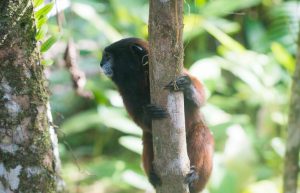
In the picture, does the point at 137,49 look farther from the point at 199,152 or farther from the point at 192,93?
the point at 199,152

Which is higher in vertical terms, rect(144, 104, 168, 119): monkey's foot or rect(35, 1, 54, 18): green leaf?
rect(35, 1, 54, 18): green leaf

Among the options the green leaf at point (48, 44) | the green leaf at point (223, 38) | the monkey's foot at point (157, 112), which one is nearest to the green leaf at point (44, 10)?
the green leaf at point (48, 44)

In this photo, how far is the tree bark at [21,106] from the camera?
250 centimetres

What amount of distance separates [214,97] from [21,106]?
4.21 meters

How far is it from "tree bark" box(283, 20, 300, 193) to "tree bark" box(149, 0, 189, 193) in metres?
1.57

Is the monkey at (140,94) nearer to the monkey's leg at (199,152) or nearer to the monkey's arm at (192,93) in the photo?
the monkey's leg at (199,152)

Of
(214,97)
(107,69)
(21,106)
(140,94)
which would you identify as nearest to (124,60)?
(107,69)

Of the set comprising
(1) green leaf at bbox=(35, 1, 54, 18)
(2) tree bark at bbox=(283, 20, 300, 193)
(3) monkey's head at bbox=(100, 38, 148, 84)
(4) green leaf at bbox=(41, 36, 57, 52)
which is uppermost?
(1) green leaf at bbox=(35, 1, 54, 18)

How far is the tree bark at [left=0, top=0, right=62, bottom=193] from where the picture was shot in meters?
2.50

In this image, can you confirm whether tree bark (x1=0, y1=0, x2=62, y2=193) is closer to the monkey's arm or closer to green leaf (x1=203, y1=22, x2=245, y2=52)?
the monkey's arm

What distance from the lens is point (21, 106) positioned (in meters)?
2.55

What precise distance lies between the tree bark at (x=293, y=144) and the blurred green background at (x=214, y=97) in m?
0.59

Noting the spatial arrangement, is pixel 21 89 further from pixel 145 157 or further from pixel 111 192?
pixel 111 192

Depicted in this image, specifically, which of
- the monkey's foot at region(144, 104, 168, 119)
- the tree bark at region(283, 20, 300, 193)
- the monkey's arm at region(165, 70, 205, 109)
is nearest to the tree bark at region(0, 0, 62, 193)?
the monkey's foot at region(144, 104, 168, 119)
